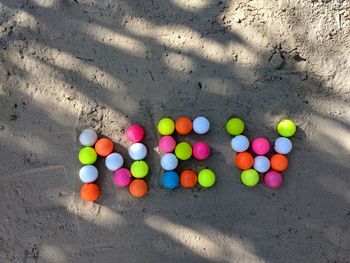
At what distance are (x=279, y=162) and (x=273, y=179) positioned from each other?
9cm

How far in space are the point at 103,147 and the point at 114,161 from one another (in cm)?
9

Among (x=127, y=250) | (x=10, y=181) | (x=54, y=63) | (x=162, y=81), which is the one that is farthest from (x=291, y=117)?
(x=10, y=181)

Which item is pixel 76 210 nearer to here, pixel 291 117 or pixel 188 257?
pixel 188 257

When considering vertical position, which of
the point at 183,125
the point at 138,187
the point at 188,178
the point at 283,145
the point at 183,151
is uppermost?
the point at 283,145

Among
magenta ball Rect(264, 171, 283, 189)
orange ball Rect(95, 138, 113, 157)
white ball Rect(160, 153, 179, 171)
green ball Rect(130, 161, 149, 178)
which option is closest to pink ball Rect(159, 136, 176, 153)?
white ball Rect(160, 153, 179, 171)

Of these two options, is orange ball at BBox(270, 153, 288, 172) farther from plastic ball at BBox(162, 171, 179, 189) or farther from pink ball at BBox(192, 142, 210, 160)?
plastic ball at BBox(162, 171, 179, 189)

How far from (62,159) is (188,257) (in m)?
0.86

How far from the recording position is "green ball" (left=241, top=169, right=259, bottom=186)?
2.65 metres

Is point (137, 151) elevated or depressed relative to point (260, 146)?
depressed

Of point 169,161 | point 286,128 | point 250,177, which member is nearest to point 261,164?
point 250,177

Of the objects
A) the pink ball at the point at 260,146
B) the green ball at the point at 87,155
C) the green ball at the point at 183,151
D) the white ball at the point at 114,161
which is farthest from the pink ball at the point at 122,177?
the pink ball at the point at 260,146

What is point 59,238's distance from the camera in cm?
272

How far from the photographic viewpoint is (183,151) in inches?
104

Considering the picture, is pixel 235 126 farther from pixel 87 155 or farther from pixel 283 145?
pixel 87 155
